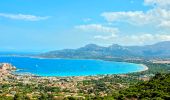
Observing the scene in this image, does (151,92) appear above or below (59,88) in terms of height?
above

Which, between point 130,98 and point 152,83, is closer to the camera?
point 130,98

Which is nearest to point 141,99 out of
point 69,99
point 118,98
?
point 118,98

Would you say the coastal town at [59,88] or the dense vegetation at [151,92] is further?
the coastal town at [59,88]

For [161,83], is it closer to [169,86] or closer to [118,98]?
[169,86]

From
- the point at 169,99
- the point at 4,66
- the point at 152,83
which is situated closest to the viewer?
the point at 169,99

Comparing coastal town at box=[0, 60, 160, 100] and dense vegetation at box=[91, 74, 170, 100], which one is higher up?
dense vegetation at box=[91, 74, 170, 100]

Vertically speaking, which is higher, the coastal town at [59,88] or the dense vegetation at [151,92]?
the dense vegetation at [151,92]

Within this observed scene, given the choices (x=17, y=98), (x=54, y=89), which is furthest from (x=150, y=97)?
(x=54, y=89)

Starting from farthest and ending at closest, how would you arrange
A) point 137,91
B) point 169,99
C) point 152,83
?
point 152,83 < point 137,91 < point 169,99

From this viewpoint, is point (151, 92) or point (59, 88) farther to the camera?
point (59, 88)

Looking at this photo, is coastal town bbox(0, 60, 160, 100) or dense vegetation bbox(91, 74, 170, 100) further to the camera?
coastal town bbox(0, 60, 160, 100)
